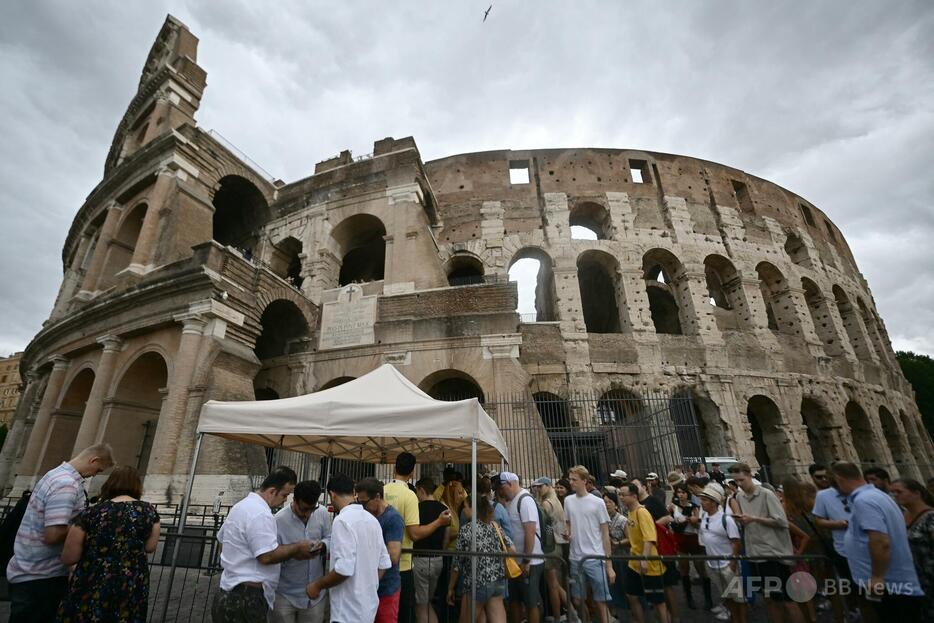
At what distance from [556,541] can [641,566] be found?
4.65ft

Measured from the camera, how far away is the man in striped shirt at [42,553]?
113 inches

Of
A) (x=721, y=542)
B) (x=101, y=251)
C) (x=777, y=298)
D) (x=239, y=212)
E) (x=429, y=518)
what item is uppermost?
(x=239, y=212)

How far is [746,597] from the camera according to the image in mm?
4043

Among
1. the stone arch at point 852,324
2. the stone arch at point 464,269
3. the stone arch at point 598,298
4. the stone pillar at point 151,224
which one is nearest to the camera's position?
the stone pillar at point 151,224

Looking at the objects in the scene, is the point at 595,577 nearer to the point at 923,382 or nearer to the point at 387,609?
the point at 387,609

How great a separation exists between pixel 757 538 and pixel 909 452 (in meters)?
21.1

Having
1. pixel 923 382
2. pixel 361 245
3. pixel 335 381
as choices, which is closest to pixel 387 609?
pixel 335 381

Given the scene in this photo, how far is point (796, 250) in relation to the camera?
19750 mm

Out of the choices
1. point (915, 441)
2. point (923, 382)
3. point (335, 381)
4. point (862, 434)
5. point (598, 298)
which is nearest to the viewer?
point (335, 381)

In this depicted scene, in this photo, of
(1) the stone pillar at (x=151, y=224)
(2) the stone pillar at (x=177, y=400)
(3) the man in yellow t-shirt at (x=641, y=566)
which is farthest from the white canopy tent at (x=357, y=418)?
(1) the stone pillar at (x=151, y=224)

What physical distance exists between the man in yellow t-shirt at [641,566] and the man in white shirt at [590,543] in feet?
0.75

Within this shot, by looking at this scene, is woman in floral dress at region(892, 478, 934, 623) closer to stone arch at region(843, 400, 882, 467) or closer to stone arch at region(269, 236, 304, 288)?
stone arch at region(269, 236, 304, 288)

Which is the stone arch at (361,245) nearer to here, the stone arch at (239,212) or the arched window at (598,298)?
the stone arch at (239,212)

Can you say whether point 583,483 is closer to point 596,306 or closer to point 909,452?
point 596,306
